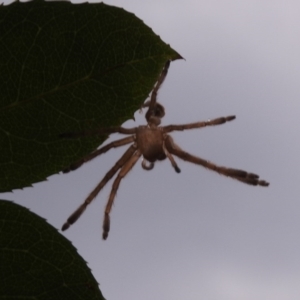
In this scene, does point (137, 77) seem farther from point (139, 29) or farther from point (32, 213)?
point (32, 213)

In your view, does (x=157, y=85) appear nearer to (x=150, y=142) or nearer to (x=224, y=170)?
(x=150, y=142)

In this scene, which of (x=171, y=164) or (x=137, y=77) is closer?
(x=137, y=77)

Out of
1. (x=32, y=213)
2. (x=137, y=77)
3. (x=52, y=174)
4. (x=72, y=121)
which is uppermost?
(x=137, y=77)

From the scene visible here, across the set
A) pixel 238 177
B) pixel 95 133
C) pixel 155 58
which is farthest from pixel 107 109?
pixel 238 177

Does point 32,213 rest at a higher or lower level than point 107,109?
lower

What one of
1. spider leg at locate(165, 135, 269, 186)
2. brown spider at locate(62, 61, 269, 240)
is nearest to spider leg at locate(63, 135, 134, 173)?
brown spider at locate(62, 61, 269, 240)

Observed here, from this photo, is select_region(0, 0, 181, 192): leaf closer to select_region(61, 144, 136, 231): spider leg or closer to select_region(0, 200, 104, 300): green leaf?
select_region(0, 200, 104, 300): green leaf

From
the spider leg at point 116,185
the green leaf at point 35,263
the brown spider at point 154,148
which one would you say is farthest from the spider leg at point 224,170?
the green leaf at point 35,263

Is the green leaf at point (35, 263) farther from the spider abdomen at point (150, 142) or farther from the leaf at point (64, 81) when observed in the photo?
the spider abdomen at point (150, 142)
